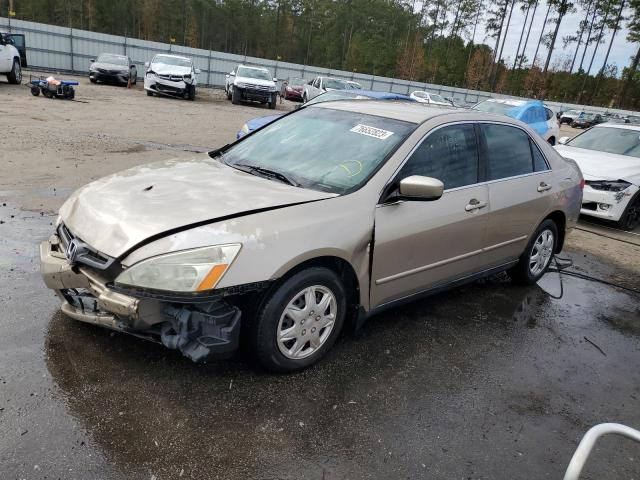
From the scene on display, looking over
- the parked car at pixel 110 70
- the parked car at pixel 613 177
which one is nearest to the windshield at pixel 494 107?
the parked car at pixel 613 177

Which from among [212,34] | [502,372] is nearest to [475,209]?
[502,372]

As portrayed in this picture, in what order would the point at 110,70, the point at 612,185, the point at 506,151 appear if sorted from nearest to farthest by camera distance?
1. the point at 506,151
2. the point at 612,185
3. the point at 110,70

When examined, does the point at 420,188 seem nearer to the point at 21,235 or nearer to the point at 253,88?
the point at 21,235

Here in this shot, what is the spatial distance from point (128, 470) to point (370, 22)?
93.1 m

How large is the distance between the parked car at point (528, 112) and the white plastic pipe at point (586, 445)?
41.2 ft

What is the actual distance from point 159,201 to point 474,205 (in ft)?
7.69

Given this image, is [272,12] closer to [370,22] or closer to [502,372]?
[370,22]

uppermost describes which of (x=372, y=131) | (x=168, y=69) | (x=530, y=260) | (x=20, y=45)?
(x=372, y=131)

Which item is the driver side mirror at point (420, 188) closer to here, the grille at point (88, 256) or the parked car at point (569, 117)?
the grille at point (88, 256)

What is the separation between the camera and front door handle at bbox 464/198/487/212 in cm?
391

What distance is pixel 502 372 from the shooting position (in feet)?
11.6

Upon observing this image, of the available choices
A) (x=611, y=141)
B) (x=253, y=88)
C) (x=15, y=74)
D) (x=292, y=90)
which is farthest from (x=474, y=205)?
(x=292, y=90)

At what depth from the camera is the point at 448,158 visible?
3875 millimetres

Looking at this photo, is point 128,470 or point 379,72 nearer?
point 128,470
